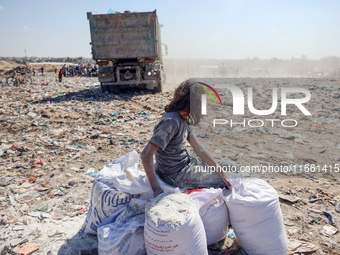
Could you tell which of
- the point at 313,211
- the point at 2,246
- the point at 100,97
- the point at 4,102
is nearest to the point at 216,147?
the point at 313,211

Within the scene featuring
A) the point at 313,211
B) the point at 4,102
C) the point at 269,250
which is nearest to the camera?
the point at 269,250

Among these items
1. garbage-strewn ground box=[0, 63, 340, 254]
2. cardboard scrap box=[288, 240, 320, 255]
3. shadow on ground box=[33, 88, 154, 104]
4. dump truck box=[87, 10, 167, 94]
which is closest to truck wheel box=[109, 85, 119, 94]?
shadow on ground box=[33, 88, 154, 104]

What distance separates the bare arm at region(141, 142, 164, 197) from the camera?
1846mm

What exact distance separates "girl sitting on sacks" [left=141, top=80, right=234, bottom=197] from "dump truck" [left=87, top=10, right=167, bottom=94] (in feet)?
25.2

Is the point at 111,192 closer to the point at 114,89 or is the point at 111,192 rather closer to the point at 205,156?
the point at 205,156

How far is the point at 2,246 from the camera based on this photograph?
82.0 inches

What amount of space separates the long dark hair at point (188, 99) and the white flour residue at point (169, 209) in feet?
2.10

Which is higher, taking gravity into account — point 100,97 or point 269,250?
point 100,97

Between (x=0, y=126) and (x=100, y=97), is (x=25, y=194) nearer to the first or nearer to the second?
(x=0, y=126)

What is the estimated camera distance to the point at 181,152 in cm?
216

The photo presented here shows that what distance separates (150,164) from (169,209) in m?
0.36

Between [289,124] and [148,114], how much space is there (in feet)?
11.0

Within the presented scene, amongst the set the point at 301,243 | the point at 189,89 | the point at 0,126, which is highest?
the point at 189,89

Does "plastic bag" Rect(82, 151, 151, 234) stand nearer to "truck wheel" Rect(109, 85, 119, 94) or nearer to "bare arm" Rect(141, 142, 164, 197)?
"bare arm" Rect(141, 142, 164, 197)
